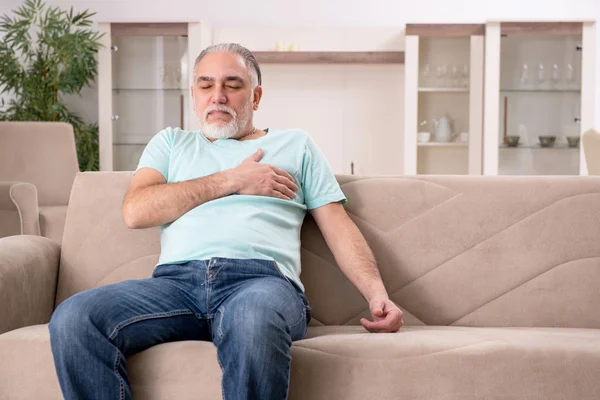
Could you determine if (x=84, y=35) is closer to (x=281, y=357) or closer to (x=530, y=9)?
(x=530, y=9)

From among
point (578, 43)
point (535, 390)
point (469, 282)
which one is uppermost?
point (578, 43)

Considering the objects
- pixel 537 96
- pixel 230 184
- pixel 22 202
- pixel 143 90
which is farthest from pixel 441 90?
pixel 230 184

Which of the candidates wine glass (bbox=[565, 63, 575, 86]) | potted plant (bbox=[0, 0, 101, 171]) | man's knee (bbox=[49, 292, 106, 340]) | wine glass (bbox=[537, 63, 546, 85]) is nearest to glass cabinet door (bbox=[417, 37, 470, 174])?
wine glass (bbox=[537, 63, 546, 85])

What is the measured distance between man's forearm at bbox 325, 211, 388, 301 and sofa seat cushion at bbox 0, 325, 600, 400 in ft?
0.73

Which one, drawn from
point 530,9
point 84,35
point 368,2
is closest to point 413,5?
point 368,2

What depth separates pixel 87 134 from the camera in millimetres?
6109

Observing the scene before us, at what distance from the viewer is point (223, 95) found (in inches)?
83.1

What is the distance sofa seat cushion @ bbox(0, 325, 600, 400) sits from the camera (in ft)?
5.25

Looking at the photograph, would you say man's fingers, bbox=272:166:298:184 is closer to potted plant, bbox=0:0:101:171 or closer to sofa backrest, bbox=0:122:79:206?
sofa backrest, bbox=0:122:79:206

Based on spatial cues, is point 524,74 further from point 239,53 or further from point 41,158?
point 239,53

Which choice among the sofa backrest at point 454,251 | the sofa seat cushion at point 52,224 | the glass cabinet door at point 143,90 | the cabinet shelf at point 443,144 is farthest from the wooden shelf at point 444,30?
the sofa backrest at point 454,251

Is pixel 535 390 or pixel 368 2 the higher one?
pixel 368 2

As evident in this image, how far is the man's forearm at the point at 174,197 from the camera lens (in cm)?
190

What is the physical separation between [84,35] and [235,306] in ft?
15.6
